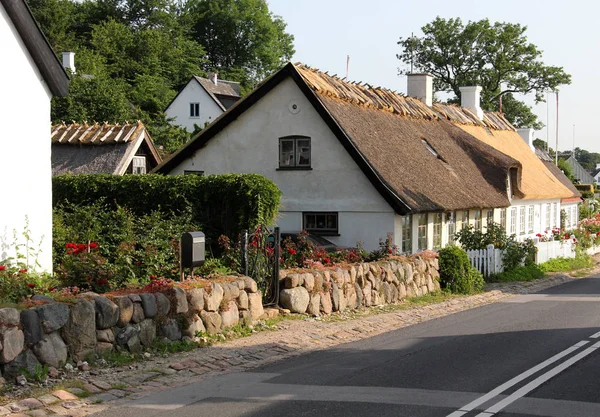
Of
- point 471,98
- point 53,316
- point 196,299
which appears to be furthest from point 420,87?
point 53,316

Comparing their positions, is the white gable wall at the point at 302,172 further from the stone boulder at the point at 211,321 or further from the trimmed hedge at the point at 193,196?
the stone boulder at the point at 211,321

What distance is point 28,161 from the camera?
15.9m

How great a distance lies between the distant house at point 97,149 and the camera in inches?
1112

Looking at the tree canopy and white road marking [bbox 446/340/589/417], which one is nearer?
white road marking [bbox 446/340/589/417]

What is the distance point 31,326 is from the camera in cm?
995

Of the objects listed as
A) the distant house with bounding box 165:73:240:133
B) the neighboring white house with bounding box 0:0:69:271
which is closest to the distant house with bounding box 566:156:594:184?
the distant house with bounding box 165:73:240:133

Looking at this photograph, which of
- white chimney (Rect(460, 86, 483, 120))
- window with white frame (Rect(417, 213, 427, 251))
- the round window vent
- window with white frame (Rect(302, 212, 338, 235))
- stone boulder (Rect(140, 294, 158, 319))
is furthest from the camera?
white chimney (Rect(460, 86, 483, 120))

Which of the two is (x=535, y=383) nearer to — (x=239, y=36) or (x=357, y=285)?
(x=357, y=285)

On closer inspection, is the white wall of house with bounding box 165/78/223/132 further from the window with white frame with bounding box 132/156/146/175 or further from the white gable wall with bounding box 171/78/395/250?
the white gable wall with bounding box 171/78/395/250

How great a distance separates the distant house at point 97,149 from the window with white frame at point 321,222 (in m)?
6.57

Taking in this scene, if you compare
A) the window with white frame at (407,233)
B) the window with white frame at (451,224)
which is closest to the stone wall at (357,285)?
the window with white frame at (407,233)

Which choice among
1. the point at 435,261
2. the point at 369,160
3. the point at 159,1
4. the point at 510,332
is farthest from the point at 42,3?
the point at 510,332

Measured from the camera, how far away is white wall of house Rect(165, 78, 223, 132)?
65312 millimetres

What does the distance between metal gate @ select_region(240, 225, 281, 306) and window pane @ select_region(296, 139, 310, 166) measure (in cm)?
1080
